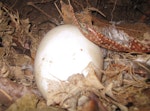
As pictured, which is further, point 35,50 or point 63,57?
point 35,50

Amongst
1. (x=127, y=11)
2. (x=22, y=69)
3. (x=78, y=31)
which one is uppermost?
(x=127, y=11)

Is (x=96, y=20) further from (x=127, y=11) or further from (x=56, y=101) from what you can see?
(x=56, y=101)

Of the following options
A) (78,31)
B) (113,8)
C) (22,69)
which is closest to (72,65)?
(78,31)
